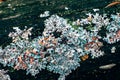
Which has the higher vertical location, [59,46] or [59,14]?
[59,14]

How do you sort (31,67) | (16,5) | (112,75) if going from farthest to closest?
1. (16,5)
2. (31,67)
3. (112,75)

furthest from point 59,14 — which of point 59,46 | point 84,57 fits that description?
point 84,57

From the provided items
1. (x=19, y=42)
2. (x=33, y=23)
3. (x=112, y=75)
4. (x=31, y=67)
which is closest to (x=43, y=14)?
(x=33, y=23)

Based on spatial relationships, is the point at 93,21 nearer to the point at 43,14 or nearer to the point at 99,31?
the point at 99,31

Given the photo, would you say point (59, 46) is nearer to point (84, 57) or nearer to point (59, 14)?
point (84, 57)

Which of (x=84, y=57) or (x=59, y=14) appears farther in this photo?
(x=59, y=14)

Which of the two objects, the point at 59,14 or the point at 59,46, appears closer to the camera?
the point at 59,46

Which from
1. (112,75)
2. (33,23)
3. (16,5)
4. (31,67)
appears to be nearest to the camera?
(112,75)

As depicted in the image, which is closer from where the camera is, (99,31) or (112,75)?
(112,75)

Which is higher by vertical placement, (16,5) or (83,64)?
(16,5)

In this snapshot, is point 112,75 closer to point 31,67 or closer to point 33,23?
point 31,67
